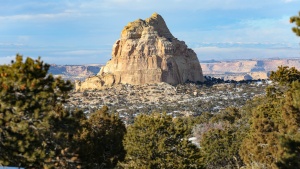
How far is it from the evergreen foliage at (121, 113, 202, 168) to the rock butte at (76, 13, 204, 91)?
88421mm

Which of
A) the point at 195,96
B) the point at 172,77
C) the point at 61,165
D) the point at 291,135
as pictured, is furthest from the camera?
the point at 172,77

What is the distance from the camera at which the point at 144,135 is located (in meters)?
31.6

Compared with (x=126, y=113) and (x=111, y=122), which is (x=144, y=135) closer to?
(x=111, y=122)

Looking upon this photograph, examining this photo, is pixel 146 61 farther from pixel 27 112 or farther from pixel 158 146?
pixel 27 112

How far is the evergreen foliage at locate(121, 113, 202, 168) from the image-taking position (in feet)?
103

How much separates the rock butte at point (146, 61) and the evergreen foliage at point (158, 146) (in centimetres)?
8842

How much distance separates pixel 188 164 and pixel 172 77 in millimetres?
91160

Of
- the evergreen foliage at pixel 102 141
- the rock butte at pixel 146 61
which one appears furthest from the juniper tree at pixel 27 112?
the rock butte at pixel 146 61

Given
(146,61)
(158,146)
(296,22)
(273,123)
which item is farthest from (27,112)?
(146,61)

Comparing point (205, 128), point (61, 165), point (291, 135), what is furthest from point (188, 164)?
point (205, 128)

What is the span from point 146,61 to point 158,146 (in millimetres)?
93307

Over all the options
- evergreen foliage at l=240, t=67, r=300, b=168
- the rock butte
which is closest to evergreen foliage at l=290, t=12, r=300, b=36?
evergreen foliage at l=240, t=67, r=300, b=168

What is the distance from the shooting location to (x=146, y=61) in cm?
12406

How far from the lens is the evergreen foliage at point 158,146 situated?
31.3 meters
